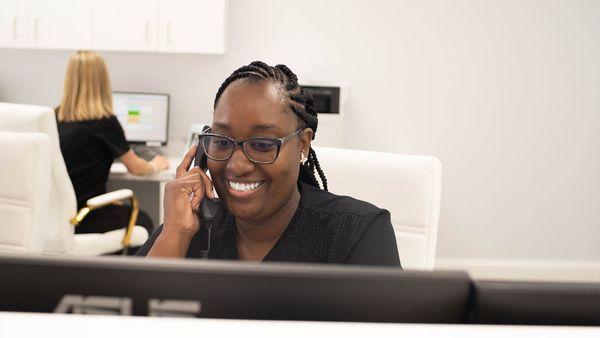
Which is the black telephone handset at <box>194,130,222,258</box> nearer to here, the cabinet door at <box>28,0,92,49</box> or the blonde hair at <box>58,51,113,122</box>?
the blonde hair at <box>58,51,113,122</box>

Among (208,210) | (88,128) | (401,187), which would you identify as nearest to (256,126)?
(208,210)

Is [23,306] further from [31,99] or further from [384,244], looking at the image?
[31,99]

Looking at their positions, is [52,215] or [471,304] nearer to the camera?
[471,304]

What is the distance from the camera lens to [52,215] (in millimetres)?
2988

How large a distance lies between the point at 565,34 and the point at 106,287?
448cm

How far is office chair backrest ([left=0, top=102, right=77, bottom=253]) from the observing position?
8.34ft

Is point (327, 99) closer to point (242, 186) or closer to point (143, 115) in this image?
point (143, 115)

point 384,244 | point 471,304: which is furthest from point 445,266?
point 471,304

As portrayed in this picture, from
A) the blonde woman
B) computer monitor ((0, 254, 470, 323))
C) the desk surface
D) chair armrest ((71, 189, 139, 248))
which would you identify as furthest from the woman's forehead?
the desk surface

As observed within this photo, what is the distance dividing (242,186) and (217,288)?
698 mm

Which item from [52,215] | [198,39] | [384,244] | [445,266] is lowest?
[445,266]

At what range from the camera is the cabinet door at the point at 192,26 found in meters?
4.30

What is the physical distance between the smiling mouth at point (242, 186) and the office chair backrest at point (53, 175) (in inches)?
55.3

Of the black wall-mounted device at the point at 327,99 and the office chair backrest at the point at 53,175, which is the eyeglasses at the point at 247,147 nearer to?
the office chair backrest at the point at 53,175
